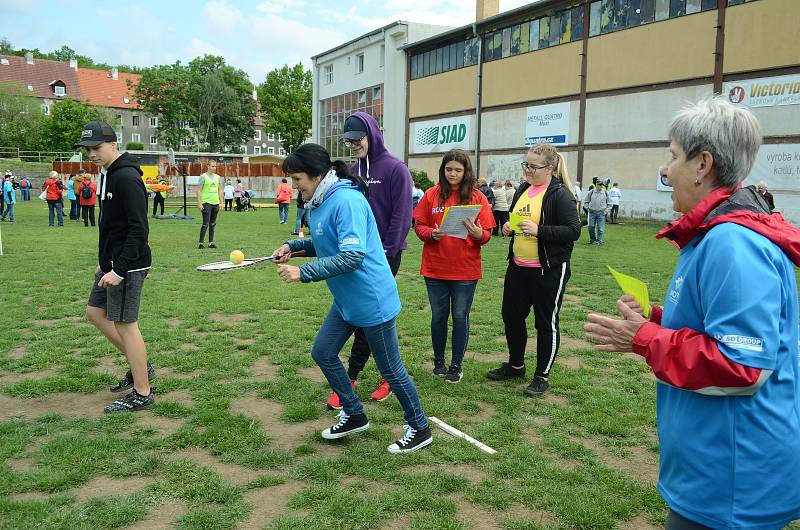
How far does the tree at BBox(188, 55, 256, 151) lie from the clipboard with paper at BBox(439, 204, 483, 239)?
78136mm

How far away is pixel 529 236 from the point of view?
5.38m

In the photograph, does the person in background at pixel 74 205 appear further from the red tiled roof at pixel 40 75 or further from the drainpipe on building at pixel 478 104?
the red tiled roof at pixel 40 75

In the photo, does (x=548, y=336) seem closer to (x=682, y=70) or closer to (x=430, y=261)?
(x=430, y=261)

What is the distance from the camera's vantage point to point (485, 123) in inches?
1556

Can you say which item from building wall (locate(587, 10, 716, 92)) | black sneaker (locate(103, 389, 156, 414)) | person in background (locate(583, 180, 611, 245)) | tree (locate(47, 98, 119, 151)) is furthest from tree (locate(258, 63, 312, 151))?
black sneaker (locate(103, 389, 156, 414))

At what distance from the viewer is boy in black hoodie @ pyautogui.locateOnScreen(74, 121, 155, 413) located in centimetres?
476

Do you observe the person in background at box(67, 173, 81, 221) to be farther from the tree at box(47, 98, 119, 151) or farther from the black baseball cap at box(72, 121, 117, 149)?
the tree at box(47, 98, 119, 151)

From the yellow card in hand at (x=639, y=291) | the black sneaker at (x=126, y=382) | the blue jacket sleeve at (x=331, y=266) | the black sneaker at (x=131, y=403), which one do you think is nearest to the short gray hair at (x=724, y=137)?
the yellow card in hand at (x=639, y=291)

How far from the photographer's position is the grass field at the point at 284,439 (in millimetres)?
3520

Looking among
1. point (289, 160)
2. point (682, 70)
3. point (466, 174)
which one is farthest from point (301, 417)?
point (682, 70)

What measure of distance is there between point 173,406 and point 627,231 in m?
22.0

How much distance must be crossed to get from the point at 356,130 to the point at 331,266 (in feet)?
5.50

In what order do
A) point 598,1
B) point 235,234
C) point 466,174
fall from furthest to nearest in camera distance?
point 598,1 → point 235,234 → point 466,174

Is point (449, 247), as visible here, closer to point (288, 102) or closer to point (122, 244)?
point (122, 244)
